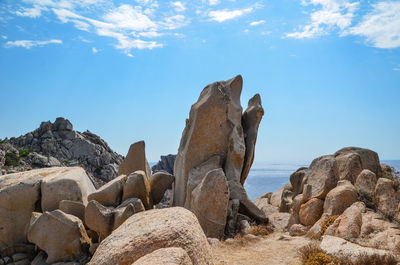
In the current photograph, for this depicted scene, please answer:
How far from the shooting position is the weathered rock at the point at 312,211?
11.9 meters

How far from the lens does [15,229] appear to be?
42.9 feet

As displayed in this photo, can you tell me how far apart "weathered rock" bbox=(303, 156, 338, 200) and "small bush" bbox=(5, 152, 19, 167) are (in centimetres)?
3592

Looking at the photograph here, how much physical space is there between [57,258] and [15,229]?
133 inches

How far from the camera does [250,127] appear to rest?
1748cm

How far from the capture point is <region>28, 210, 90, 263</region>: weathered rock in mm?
10812

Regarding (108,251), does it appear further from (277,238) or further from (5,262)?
(5,262)

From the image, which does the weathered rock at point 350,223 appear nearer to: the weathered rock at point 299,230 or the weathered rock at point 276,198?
the weathered rock at point 299,230

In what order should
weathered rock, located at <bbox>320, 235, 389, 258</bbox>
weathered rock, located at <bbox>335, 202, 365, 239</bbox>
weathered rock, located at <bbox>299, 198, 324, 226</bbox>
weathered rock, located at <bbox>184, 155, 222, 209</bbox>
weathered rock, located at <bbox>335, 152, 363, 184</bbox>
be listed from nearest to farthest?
weathered rock, located at <bbox>320, 235, 389, 258</bbox> → weathered rock, located at <bbox>335, 202, 365, 239</bbox> → weathered rock, located at <bbox>299, 198, 324, 226</bbox> → weathered rock, located at <bbox>335, 152, 363, 184</bbox> → weathered rock, located at <bbox>184, 155, 222, 209</bbox>

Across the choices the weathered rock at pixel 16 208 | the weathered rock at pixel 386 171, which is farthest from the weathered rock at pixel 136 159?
the weathered rock at pixel 386 171

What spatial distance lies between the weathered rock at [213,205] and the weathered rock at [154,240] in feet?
20.6

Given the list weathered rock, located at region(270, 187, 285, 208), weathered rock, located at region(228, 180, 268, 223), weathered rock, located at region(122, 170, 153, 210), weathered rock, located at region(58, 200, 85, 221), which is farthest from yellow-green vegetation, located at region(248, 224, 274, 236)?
weathered rock, located at region(270, 187, 285, 208)

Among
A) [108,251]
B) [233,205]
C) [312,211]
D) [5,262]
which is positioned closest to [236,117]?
[233,205]

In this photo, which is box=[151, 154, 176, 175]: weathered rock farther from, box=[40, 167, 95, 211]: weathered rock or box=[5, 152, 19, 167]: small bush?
box=[40, 167, 95, 211]: weathered rock

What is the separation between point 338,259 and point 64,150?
1875 inches
